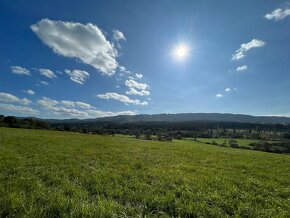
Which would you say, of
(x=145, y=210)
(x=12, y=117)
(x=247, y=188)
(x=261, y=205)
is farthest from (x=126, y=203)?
(x=12, y=117)

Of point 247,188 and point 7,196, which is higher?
point 7,196

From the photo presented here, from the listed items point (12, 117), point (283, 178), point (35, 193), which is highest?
point (12, 117)

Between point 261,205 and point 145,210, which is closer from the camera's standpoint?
point 145,210

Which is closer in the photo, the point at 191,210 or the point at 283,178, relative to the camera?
the point at 191,210

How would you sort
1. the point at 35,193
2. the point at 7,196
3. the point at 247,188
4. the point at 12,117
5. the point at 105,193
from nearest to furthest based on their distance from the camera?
the point at 7,196 → the point at 35,193 → the point at 105,193 → the point at 247,188 → the point at 12,117

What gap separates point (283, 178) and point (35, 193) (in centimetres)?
1365

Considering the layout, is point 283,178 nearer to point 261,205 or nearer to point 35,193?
point 261,205

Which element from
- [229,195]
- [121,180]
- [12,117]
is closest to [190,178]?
[229,195]

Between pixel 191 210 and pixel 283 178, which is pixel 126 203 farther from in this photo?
pixel 283 178

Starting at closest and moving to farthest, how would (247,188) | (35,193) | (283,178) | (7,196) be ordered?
(7,196)
(35,193)
(247,188)
(283,178)

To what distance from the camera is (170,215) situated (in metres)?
6.65

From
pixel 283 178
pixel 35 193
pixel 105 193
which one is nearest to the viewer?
pixel 35 193

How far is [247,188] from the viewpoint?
10102mm

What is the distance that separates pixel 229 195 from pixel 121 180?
5.02 m
